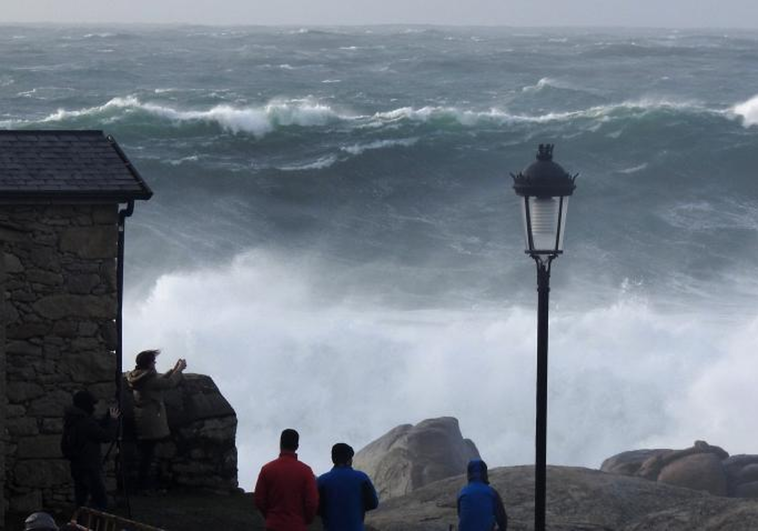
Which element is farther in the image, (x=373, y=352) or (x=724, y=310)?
(x=724, y=310)

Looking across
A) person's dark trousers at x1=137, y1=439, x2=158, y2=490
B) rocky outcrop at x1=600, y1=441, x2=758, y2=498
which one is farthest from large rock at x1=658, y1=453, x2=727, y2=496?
person's dark trousers at x1=137, y1=439, x2=158, y2=490

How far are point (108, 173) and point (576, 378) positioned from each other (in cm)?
1617

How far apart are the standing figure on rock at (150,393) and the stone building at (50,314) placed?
1.29 ft

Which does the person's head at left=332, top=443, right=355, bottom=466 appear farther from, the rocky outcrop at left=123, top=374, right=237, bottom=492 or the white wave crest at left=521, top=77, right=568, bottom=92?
the white wave crest at left=521, top=77, right=568, bottom=92

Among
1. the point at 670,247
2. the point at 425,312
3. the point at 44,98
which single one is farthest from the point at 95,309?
the point at 44,98

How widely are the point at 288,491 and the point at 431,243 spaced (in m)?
30.6

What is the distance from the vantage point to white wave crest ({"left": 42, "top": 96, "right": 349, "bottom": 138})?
50719 millimetres

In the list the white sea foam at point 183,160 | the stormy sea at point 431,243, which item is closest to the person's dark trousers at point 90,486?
the stormy sea at point 431,243

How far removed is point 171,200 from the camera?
139 feet

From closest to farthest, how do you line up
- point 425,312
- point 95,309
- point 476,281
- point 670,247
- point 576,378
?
point 95,309
point 576,378
point 425,312
point 476,281
point 670,247

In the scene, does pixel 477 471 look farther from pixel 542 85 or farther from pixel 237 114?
pixel 542 85

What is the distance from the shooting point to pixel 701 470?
18.6m

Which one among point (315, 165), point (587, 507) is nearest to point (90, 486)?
point (587, 507)

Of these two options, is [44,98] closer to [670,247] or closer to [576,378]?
[670,247]
